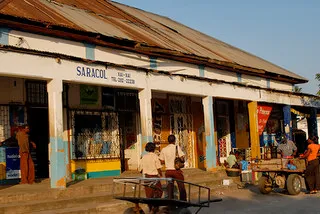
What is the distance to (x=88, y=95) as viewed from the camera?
1451 cm

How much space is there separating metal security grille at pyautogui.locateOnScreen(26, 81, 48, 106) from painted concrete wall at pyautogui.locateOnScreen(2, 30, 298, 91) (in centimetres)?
168

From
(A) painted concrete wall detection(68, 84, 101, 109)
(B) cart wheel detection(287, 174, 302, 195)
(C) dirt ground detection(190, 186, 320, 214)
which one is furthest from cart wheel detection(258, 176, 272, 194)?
(A) painted concrete wall detection(68, 84, 101, 109)

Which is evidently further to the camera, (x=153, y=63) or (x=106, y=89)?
(x=106, y=89)

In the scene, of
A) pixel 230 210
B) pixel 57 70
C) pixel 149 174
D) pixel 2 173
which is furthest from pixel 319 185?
pixel 2 173

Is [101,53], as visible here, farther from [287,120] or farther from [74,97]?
[287,120]

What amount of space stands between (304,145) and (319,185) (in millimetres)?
11925

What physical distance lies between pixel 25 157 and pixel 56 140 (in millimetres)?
1662

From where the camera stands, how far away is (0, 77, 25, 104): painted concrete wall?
12.4 meters

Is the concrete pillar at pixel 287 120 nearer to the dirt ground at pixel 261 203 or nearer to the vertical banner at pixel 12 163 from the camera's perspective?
the dirt ground at pixel 261 203

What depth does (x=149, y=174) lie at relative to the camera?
30.1 feet

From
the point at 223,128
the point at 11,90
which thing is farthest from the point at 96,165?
the point at 223,128

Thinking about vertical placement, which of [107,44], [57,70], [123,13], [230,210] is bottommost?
[230,210]

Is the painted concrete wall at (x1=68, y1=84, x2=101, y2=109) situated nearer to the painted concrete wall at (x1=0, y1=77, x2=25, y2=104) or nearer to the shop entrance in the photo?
the shop entrance

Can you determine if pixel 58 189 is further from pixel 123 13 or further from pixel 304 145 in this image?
pixel 304 145
